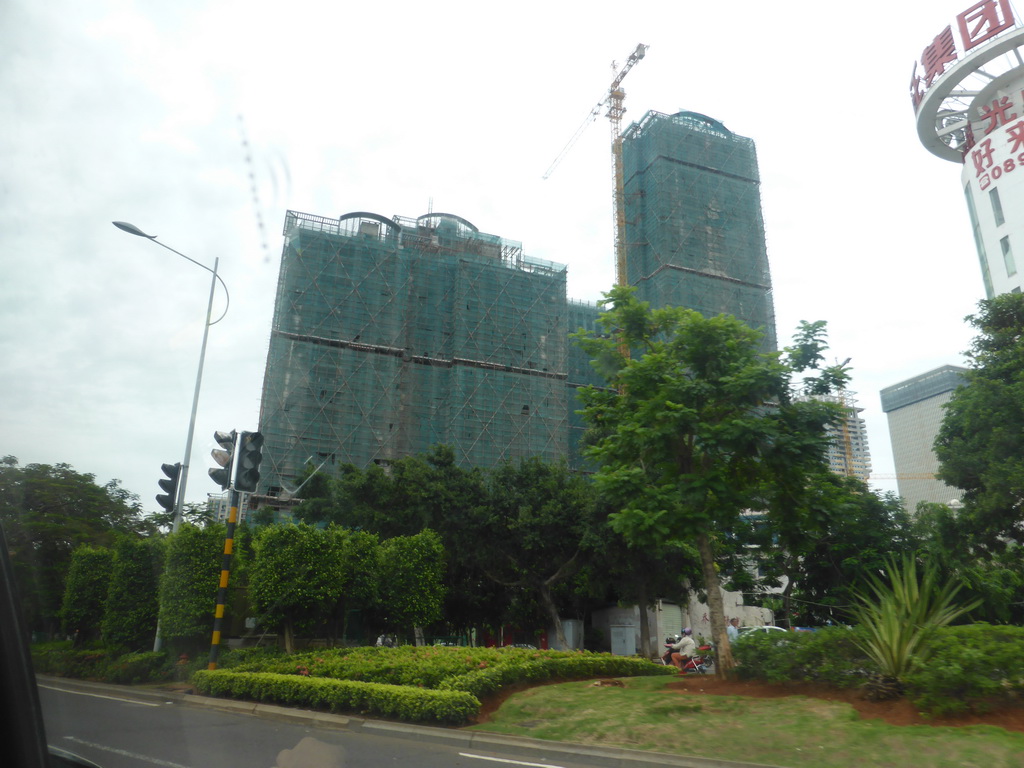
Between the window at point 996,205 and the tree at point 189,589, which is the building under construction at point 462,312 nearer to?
the window at point 996,205

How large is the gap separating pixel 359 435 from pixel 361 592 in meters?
22.4

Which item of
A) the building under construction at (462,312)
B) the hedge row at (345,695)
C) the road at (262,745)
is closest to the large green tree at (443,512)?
the building under construction at (462,312)

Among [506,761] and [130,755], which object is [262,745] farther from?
[506,761]

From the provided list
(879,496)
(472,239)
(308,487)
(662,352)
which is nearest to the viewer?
(662,352)

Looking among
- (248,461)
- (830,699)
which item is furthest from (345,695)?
(830,699)

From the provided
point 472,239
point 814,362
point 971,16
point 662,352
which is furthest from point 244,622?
point 971,16

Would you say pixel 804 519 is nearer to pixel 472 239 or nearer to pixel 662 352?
pixel 662 352

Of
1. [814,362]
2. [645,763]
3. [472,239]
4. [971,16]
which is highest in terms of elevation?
[971,16]

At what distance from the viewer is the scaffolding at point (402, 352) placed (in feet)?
129

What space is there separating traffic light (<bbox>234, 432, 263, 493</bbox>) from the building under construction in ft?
76.6

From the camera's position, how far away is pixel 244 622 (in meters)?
18.0

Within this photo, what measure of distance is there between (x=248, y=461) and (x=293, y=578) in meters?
5.04

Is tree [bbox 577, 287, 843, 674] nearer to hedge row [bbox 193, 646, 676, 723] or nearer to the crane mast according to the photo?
hedge row [bbox 193, 646, 676, 723]

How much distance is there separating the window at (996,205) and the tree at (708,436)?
3776 centimetres
